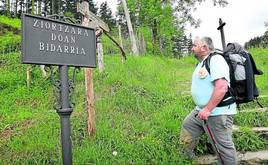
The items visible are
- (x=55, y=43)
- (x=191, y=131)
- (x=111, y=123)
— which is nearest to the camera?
(x=55, y=43)

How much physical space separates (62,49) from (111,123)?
8.27 ft

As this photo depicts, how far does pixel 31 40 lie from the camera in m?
2.81

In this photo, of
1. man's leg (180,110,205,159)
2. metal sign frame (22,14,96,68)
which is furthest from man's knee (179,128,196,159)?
metal sign frame (22,14,96,68)

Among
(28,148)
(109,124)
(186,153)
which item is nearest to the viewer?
(186,153)

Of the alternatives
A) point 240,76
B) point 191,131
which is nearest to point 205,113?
point 191,131

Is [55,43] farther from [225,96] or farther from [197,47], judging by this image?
[225,96]

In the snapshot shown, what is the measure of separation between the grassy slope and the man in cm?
76

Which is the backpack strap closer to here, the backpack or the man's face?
the backpack

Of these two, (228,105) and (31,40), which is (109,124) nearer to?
(228,105)

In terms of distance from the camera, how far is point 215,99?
3.50 meters

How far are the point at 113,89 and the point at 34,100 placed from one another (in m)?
1.98

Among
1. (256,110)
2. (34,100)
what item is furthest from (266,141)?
(34,100)

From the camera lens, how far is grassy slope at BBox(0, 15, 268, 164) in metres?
4.38

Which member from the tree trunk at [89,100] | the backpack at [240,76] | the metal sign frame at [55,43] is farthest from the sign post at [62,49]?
the tree trunk at [89,100]
